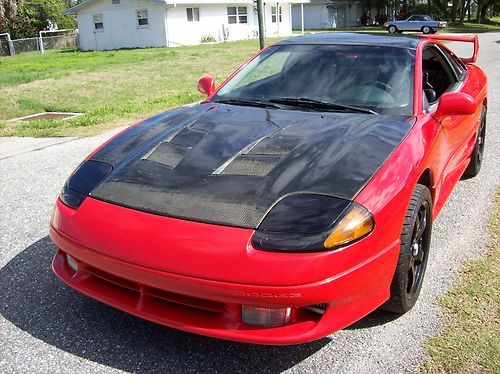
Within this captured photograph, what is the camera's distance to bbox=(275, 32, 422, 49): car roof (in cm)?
386

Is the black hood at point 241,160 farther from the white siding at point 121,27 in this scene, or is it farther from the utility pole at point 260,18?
the white siding at point 121,27

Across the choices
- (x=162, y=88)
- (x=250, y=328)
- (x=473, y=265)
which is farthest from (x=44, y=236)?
(x=162, y=88)

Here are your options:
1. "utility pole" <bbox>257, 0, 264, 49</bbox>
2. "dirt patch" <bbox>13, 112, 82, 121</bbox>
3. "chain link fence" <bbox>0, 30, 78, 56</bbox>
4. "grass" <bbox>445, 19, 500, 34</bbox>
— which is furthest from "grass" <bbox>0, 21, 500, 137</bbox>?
"grass" <bbox>445, 19, 500, 34</bbox>

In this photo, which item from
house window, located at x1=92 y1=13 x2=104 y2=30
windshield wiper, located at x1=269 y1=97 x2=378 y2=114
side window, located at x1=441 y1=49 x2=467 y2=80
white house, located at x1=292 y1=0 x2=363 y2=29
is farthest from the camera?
white house, located at x1=292 y1=0 x2=363 y2=29

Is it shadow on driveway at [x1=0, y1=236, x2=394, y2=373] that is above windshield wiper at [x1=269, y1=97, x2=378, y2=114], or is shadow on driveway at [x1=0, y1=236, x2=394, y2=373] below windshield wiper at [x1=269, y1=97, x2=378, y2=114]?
below

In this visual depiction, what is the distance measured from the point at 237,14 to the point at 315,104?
30987 millimetres

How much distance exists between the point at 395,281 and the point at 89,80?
12640mm

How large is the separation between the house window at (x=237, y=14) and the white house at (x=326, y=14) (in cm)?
1318

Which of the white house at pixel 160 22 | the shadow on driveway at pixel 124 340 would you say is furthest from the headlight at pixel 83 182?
the white house at pixel 160 22

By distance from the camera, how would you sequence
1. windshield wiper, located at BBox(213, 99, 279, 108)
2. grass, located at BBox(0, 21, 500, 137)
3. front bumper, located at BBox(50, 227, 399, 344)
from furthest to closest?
grass, located at BBox(0, 21, 500, 137) → windshield wiper, located at BBox(213, 99, 279, 108) → front bumper, located at BBox(50, 227, 399, 344)

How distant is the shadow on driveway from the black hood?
69 centimetres

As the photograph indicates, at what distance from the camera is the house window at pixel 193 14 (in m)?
30.0

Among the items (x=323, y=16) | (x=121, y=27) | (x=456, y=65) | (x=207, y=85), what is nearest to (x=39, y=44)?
(x=121, y=27)

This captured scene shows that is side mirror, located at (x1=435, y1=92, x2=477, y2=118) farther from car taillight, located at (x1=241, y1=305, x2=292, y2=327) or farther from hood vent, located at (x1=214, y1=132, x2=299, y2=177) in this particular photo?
car taillight, located at (x1=241, y1=305, x2=292, y2=327)
